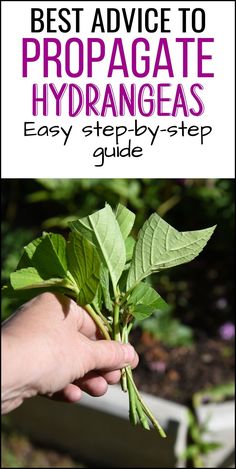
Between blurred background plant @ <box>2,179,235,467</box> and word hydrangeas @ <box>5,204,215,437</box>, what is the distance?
4.40ft

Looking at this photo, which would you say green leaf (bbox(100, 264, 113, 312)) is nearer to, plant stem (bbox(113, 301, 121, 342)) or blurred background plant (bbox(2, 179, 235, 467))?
plant stem (bbox(113, 301, 121, 342))

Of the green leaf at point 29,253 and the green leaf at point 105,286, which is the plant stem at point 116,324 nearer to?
the green leaf at point 105,286

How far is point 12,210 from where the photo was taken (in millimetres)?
3150

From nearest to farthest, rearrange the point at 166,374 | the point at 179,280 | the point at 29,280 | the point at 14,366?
1. the point at 14,366
2. the point at 29,280
3. the point at 166,374
4. the point at 179,280

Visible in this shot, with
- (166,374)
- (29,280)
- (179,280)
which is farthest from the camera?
(179,280)

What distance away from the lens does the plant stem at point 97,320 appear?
0.90 m

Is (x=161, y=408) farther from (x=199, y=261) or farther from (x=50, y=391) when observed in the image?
(x=50, y=391)

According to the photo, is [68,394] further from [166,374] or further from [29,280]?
[166,374]

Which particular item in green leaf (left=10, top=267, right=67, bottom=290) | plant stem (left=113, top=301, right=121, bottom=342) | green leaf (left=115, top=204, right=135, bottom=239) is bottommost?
plant stem (left=113, top=301, right=121, bottom=342)

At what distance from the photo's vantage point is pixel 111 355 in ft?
2.91

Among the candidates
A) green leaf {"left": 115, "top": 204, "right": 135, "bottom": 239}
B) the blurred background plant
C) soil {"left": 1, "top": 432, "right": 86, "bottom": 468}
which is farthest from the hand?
soil {"left": 1, "top": 432, "right": 86, "bottom": 468}

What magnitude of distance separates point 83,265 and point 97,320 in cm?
10

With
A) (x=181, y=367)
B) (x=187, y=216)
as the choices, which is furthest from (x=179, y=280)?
(x=181, y=367)

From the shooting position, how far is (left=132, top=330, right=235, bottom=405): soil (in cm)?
233
